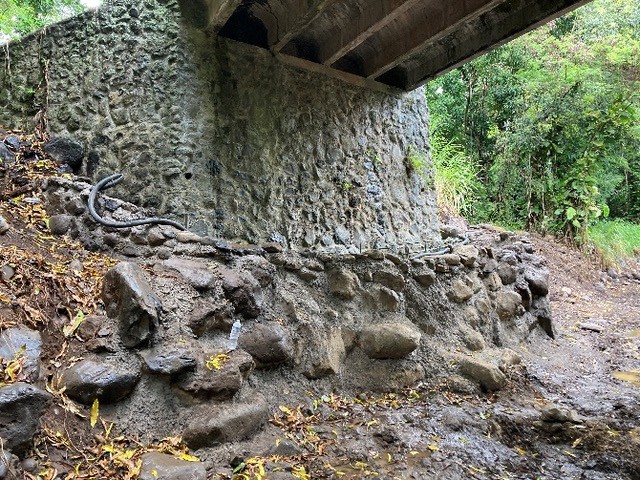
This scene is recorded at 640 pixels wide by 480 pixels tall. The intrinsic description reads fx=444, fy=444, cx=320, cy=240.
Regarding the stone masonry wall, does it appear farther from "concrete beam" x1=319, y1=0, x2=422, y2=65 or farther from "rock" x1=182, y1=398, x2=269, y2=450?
"rock" x1=182, y1=398, x2=269, y2=450

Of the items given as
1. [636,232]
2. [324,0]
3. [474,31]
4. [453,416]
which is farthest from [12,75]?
[636,232]

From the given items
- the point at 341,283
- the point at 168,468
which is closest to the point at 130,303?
the point at 168,468

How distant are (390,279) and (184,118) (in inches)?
85.3

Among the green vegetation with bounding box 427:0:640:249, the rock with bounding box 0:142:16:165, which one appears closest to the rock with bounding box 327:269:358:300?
the rock with bounding box 0:142:16:165

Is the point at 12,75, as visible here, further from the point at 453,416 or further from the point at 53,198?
the point at 453,416

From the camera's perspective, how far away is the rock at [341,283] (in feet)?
11.9

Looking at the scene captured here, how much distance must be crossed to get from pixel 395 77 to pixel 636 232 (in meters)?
8.19

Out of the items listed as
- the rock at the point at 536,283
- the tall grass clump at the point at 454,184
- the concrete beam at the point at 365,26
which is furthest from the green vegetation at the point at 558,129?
the concrete beam at the point at 365,26

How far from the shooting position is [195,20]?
11.5 ft

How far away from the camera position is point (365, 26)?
3523 millimetres

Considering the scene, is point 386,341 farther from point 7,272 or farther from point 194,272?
point 7,272

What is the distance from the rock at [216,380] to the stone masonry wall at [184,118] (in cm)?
122

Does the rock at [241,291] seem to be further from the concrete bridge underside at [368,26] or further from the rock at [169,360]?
the concrete bridge underside at [368,26]

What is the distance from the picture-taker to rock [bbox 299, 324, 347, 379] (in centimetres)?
311
